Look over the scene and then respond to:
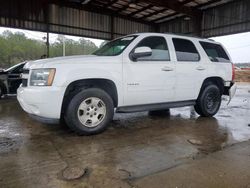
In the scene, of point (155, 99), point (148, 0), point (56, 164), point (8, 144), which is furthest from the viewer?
point (148, 0)

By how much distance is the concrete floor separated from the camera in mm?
2338

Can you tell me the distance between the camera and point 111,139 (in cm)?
370

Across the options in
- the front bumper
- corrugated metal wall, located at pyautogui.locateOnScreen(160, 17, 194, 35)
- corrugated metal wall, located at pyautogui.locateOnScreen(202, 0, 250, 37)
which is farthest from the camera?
corrugated metal wall, located at pyautogui.locateOnScreen(160, 17, 194, 35)

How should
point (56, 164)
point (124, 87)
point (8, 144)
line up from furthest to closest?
point (124, 87)
point (8, 144)
point (56, 164)

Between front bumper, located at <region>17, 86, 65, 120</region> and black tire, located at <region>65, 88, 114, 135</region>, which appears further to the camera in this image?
black tire, located at <region>65, 88, 114, 135</region>

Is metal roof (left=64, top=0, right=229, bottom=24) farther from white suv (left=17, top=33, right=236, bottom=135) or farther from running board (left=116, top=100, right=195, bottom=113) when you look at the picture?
running board (left=116, top=100, right=195, bottom=113)

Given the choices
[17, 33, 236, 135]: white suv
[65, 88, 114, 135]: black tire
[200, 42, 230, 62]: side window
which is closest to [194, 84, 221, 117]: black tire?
[17, 33, 236, 135]: white suv

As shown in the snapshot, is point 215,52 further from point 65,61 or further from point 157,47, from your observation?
point 65,61

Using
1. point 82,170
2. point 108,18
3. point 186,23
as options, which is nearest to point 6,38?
point 108,18

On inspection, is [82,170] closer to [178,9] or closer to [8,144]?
[8,144]

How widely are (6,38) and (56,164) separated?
108 feet

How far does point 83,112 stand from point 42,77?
843 mm

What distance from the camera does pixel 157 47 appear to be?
4496 mm

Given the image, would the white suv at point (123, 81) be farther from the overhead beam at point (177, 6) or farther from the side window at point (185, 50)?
the overhead beam at point (177, 6)
